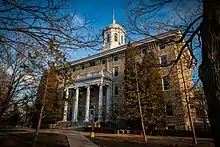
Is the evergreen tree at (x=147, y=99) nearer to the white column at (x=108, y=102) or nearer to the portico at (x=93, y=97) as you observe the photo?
the white column at (x=108, y=102)

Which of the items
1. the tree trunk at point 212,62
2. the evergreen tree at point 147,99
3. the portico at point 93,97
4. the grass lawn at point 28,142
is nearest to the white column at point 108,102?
the portico at point 93,97

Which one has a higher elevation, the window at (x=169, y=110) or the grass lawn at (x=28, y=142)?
the window at (x=169, y=110)

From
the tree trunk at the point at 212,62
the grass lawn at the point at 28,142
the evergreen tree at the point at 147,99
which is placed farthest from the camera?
the evergreen tree at the point at 147,99

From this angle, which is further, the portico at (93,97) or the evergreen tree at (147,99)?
the portico at (93,97)

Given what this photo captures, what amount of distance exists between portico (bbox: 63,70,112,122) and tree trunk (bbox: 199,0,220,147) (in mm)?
27206

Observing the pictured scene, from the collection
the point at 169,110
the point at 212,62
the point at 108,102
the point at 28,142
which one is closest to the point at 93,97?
the point at 108,102

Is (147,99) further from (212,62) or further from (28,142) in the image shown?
(212,62)

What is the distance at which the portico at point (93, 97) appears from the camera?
30.6 meters

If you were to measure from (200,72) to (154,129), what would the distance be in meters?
22.2

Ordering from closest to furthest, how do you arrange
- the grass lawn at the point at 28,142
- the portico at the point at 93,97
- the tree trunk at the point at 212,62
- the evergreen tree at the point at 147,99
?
the tree trunk at the point at 212,62 → the grass lawn at the point at 28,142 → the evergreen tree at the point at 147,99 → the portico at the point at 93,97

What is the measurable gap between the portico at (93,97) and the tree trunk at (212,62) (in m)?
27.2

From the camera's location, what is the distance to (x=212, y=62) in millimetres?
2965

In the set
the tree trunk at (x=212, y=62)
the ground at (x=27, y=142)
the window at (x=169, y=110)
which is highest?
the tree trunk at (x=212, y=62)

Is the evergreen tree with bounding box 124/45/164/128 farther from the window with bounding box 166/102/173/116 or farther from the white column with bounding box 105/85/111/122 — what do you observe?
the white column with bounding box 105/85/111/122
